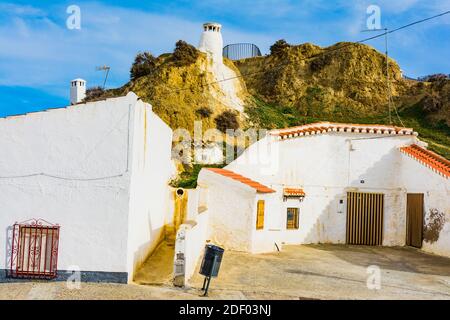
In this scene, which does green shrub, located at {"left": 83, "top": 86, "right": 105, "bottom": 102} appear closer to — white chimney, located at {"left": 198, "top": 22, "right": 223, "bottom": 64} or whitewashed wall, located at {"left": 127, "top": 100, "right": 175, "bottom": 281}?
white chimney, located at {"left": 198, "top": 22, "right": 223, "bottom": 64}

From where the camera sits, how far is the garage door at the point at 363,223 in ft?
65.9

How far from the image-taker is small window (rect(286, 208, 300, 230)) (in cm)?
1953

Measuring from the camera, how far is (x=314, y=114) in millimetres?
43656

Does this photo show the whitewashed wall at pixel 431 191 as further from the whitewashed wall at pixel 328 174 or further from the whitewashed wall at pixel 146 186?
the whitewashed wall at pixel 146 186

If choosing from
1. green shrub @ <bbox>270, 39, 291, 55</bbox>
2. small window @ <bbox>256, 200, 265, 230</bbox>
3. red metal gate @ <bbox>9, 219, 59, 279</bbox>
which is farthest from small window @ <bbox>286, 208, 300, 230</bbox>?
green shrub @ <bbox>270, 39, 291, 55</bbox>

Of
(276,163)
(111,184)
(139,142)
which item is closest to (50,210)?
(111,184)

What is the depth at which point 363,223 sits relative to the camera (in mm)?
20109

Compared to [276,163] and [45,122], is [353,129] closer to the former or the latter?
[276,163]

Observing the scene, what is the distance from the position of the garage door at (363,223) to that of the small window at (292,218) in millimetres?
2287

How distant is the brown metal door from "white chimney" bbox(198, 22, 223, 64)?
2250cm

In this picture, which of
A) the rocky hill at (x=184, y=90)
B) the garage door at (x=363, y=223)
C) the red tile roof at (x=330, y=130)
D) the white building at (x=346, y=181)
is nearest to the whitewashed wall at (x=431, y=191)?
the white building at (x=346, y=181)

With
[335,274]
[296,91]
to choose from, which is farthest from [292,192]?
[296,91]

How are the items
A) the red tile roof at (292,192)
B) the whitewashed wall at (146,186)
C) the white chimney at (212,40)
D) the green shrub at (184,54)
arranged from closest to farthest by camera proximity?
the whitewashed wall at (146,186), the red tile roof at (292,192), the green shrub at (184,54), the white chimney at (212,40)

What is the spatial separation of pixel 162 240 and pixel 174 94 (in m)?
19.6
